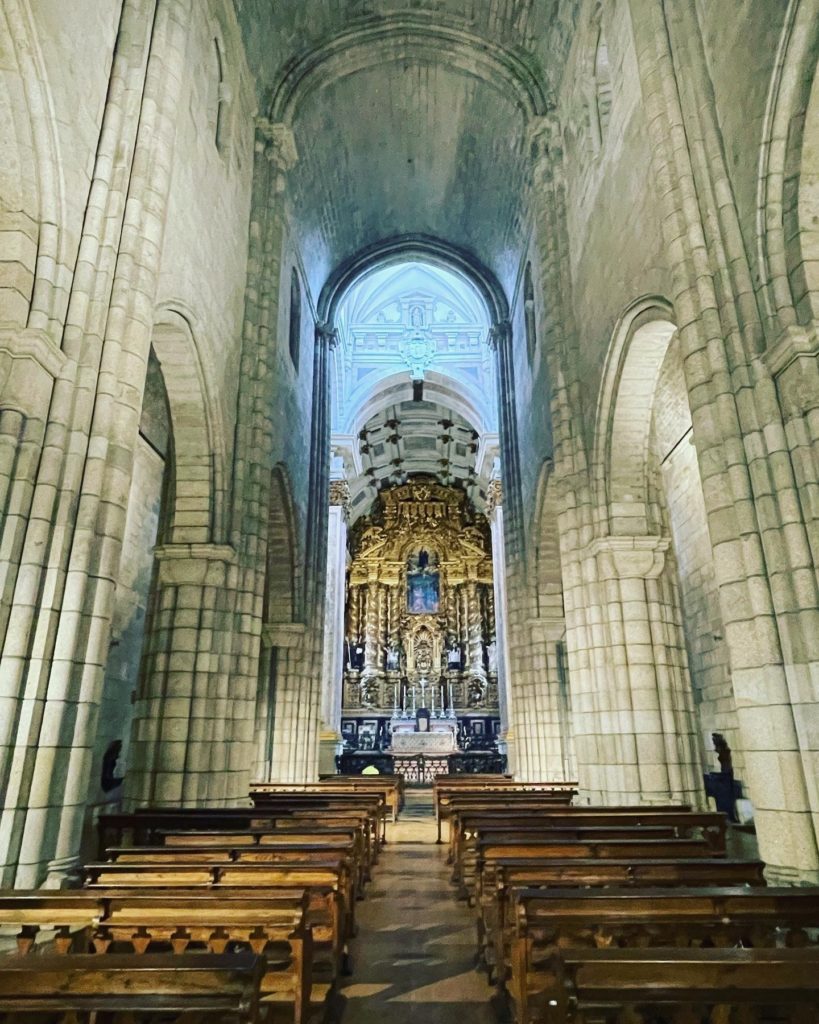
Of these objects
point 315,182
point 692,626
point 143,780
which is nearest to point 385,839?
point 143,780

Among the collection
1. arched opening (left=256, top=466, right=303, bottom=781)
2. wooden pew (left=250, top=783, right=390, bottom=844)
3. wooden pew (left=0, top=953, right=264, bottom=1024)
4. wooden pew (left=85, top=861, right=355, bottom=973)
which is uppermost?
arched opening (left=256, top=466, right=303, bottom=781)

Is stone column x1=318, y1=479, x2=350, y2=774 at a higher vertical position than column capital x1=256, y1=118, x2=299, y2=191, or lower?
lower

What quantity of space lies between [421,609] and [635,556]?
23563 millimetres

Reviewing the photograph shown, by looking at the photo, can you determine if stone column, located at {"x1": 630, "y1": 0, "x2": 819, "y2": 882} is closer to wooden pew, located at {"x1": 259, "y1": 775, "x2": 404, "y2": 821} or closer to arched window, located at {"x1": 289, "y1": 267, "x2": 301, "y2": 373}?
wooden pew, located at {"x1": 259, "y1": 775, "x2": 404, "y2": 821}

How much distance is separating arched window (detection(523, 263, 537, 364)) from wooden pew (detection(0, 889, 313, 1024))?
1347 cm

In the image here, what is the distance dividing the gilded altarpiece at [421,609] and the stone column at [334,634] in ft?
20.5

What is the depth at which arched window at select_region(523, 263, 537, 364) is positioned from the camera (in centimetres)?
1546

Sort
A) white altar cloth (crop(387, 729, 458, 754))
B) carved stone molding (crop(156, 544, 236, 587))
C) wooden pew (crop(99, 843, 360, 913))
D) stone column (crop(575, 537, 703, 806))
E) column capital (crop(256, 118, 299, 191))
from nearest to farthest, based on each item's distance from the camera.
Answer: wooden pew (crop(99, 843, 360, 913)), stone column (crop(575, 537, 703, 806)), carved stone molding (crop(156, 544, 236, 587)), column capital (crop(256, 118, 299, 191)), white altar cloth (crop(387, 729, 458, 754))

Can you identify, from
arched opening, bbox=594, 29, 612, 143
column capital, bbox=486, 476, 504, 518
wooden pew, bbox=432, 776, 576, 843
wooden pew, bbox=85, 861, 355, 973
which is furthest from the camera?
column capital, bbox=486, 476, 504, 518

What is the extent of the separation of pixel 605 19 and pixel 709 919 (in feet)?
36.6

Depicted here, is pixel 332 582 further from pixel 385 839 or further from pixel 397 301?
pixel 385 839

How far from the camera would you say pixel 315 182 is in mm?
16062

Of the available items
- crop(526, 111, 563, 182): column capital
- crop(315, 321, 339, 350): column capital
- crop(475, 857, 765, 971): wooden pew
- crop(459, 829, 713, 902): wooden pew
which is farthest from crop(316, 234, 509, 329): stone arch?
crop(475, 857, 765, 971): wooden pew

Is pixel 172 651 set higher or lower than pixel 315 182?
lower
